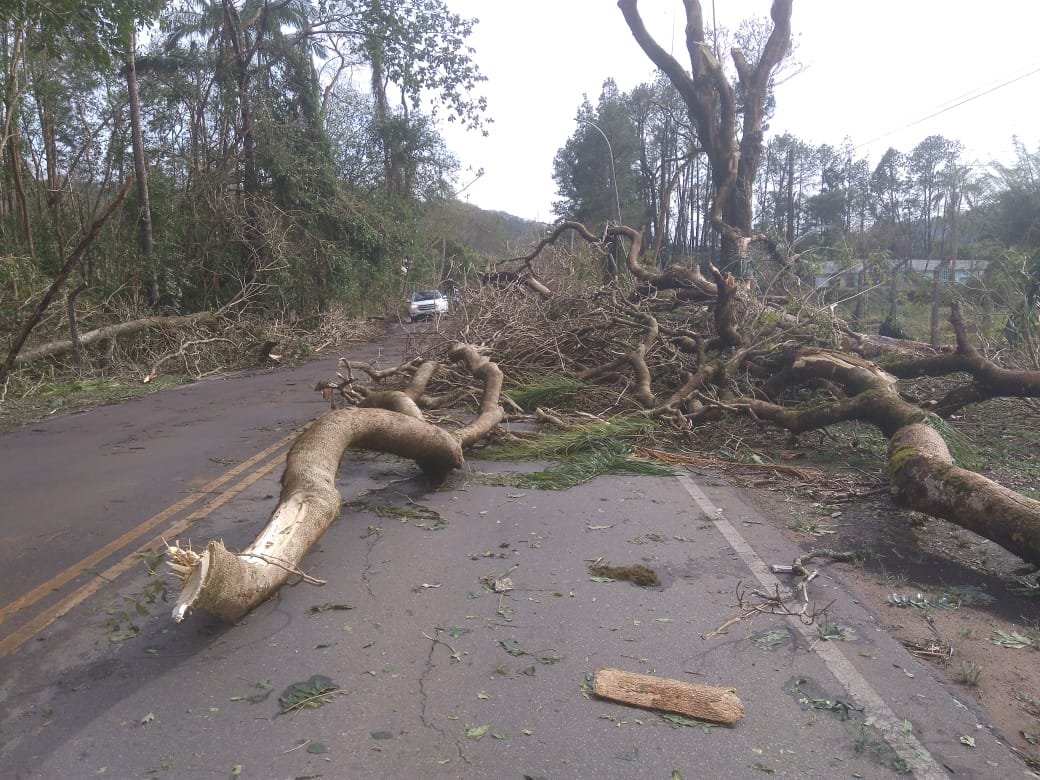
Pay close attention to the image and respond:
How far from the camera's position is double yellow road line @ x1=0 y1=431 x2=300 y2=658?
429cm

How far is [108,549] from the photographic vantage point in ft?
18.0

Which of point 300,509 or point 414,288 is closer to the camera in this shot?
point 300,509

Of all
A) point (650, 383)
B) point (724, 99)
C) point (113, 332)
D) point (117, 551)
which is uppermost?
point (724, 99)

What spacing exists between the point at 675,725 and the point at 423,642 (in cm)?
136

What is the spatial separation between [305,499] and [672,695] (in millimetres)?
2556

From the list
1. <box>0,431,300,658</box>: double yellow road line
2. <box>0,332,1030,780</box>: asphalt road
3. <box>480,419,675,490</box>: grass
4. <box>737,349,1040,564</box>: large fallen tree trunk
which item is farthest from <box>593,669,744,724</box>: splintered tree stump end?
<box>480,419,675,490</box>: grass

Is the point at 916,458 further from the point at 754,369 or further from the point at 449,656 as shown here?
the point at 754,369

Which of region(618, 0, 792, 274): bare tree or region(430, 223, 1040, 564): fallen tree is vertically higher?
region(618, 0, 792, 274): bare tree

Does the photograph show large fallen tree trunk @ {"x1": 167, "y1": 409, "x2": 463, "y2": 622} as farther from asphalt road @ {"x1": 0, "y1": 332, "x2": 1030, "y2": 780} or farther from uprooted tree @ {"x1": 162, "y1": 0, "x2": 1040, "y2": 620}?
asphalt road @ {"x1": 0, "y1": 332, "x2": 1030, "y2": 780}

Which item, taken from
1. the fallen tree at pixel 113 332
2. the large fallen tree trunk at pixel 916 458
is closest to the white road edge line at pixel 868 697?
the large fallen tree trunk at pixel 916 458

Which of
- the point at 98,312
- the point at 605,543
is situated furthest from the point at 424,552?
the point at 98,312

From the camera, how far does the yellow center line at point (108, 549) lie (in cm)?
457

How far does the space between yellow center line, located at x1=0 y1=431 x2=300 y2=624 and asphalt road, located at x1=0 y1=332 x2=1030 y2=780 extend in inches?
0.9

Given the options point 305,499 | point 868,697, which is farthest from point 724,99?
point 868,697
